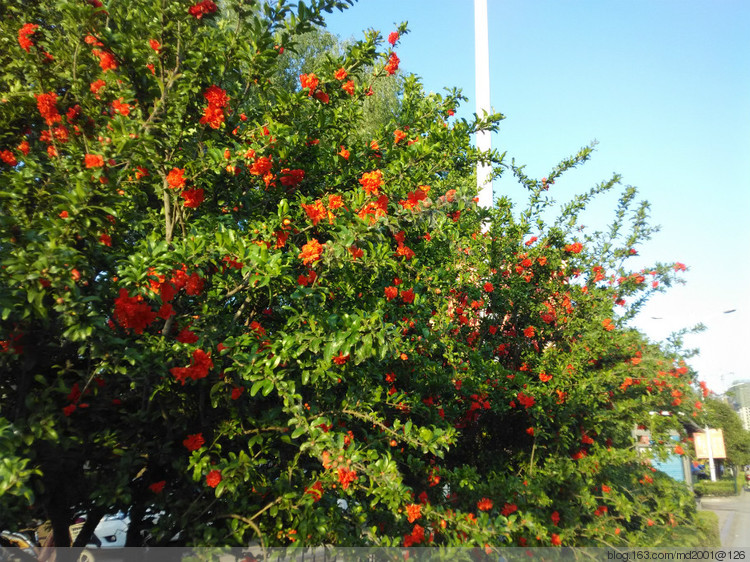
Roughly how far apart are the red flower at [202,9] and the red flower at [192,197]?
900 mm

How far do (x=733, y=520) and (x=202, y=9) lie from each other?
24.2m

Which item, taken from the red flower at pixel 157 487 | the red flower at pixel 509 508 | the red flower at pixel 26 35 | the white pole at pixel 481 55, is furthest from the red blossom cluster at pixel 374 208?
the white pole at pixel 481 55

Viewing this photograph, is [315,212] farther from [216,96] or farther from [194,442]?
[194,442]

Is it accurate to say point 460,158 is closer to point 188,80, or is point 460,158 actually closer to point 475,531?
point 188,80

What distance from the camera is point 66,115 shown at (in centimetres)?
284

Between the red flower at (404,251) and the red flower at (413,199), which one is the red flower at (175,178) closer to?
the red flower at (413,199)

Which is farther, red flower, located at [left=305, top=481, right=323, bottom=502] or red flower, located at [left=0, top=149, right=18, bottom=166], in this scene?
red flower, located at [left=0, top=149, right=18, bottom=166]

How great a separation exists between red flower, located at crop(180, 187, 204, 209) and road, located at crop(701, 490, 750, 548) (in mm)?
14694

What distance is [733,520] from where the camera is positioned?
62.9ft

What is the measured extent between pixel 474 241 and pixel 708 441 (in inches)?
1215

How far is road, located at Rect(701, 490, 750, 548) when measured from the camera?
13780 millimetres

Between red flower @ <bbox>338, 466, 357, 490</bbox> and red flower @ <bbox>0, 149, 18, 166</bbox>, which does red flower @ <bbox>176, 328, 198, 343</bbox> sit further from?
red flower @ <bbox>0, 149, 18, 166</bbox>

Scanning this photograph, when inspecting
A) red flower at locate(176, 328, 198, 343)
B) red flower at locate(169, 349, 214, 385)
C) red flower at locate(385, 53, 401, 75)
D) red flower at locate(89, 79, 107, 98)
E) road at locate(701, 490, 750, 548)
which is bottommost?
road at locate(701, 490, 750, 548)

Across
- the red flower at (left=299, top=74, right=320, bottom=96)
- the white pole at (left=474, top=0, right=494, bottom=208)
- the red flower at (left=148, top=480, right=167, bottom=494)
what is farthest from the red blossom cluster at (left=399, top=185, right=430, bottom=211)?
the white pole at (left=474, top=0, right=494, bottom=208)
